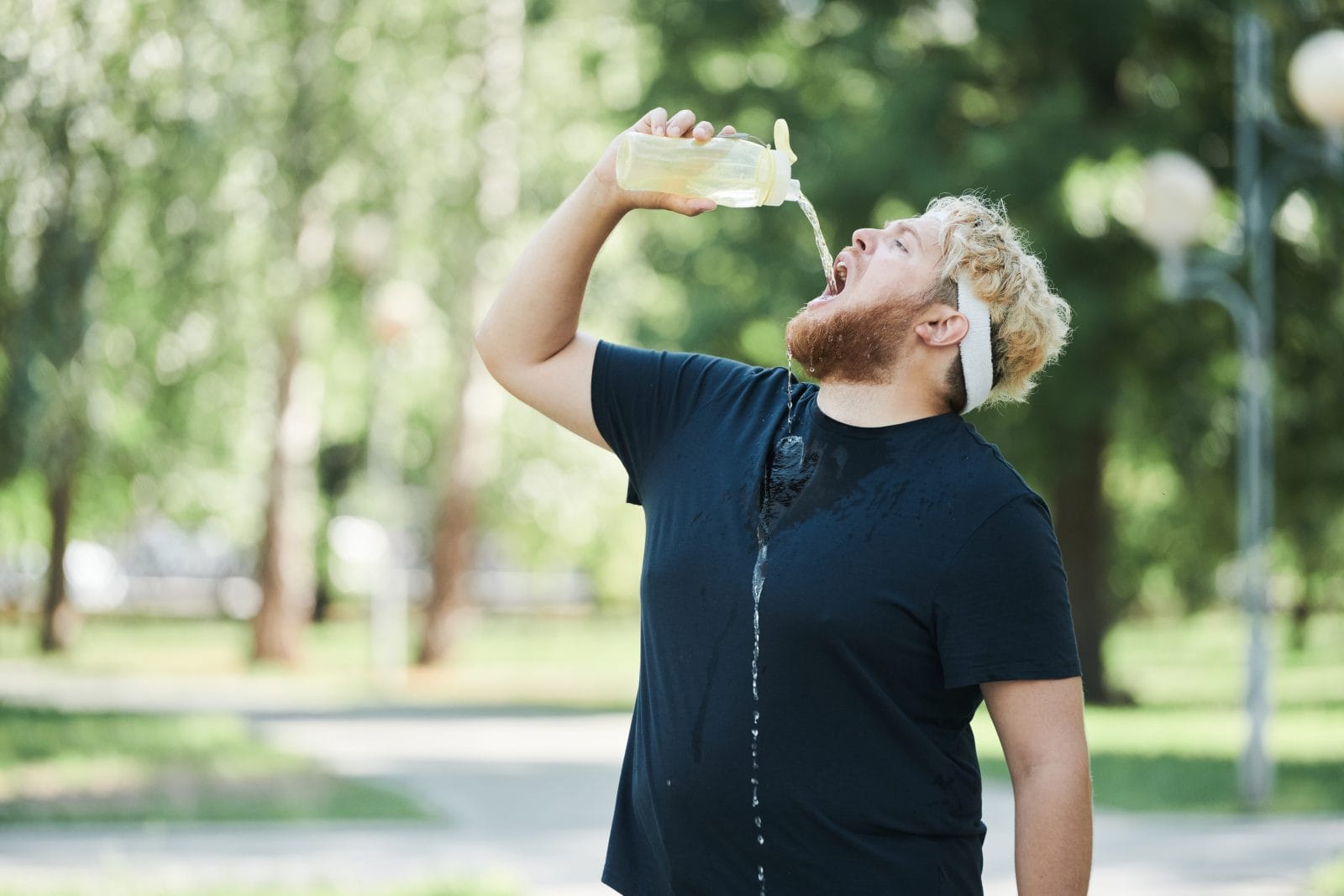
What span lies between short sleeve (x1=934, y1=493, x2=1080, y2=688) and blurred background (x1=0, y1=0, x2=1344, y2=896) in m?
4.54

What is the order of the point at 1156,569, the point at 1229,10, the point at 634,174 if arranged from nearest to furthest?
the point at 634,174, the point at 1229,10, the point at 1156,569

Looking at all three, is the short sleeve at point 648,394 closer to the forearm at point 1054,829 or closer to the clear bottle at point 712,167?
the clear bottle at point 712,167

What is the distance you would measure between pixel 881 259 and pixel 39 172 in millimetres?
9263

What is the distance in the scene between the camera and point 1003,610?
2.43 m

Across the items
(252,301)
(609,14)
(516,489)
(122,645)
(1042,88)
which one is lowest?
(122,645)

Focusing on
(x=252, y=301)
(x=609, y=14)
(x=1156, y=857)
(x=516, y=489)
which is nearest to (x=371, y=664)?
(x=516, y=489)

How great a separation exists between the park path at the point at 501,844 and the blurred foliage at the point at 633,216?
3352 millimetres

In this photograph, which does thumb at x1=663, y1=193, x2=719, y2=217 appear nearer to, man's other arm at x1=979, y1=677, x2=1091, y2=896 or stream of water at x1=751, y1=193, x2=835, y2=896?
stream of water at x1=751, y1=193, x2=835, y2=896

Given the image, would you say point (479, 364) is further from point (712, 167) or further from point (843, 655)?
point (843, 655)

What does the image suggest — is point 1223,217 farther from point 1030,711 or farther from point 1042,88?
point 1030,711

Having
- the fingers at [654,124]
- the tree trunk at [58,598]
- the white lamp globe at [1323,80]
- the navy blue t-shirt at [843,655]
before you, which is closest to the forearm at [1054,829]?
the navy blue t-shirt at [843,655]

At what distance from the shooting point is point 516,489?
29781 mm

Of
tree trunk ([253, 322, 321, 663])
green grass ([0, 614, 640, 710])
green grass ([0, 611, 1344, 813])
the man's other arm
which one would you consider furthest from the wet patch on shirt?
tree trunk ([253, 322, 321, 663])

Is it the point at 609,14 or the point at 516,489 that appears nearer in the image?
the point at 609,14
